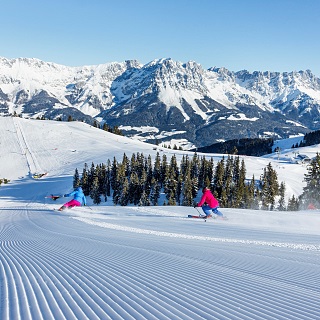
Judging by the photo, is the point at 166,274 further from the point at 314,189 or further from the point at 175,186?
the point at 175,186

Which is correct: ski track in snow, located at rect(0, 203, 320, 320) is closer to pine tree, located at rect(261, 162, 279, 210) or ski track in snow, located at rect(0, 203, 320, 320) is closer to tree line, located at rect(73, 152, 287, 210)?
tree line, located at rect(73, 152, 287, 210)

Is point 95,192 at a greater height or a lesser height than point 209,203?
lesser

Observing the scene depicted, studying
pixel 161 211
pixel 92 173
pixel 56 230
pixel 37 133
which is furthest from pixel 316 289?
pixel 37 133

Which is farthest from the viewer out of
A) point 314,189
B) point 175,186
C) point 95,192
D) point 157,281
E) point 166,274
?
point 175,186

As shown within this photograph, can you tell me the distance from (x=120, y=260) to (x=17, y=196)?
68.1 meters

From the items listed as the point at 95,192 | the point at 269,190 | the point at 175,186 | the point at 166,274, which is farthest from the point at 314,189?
the point at 166,274

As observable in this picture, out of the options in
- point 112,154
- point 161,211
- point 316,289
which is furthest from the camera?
point 112,154

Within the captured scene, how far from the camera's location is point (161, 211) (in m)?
28.6

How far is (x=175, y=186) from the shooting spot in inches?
2968

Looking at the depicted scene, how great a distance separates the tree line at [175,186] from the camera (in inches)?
2808

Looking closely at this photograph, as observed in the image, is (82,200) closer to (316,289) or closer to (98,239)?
(98,239)

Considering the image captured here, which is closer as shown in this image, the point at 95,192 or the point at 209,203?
the point at 209,203

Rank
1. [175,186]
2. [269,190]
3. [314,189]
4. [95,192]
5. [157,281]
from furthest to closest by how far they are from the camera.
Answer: [269,190], [175,186], [95,192], [314,189], [157,281]

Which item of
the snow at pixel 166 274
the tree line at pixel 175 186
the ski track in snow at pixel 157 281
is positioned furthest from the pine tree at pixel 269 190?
the ski track in snow at pixel 157 281
